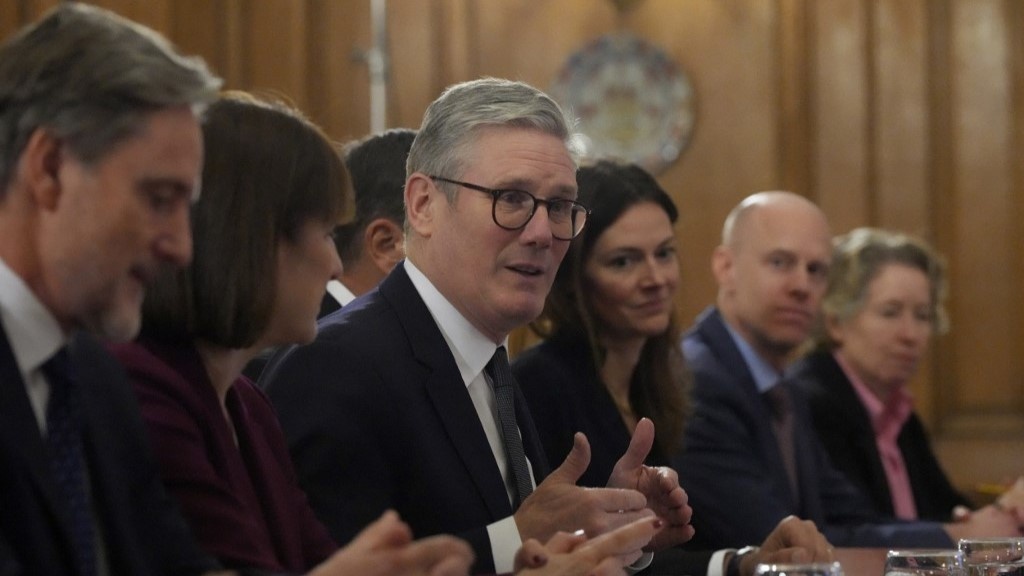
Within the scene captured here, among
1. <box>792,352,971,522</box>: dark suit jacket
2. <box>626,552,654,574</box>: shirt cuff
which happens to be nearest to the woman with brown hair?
<box>626,552,654,574</box>: shirt cuff

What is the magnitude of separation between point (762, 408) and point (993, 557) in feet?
5.39

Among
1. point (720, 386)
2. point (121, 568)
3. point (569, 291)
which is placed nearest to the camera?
point (121, 568)

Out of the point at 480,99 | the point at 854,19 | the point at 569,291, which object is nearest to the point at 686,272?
the point at 854,19

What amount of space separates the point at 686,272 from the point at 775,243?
2001mm

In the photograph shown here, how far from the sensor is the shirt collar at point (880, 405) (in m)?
4.85

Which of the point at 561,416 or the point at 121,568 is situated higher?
the point at 121,568

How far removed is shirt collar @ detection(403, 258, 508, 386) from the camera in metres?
2.61

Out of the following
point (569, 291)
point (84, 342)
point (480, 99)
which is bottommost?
point (569, 291)

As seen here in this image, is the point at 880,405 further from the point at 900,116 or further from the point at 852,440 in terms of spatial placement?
the point at 900,116

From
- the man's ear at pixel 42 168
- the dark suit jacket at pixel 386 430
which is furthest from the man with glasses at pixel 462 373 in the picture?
the man's ear at pixel 42 168

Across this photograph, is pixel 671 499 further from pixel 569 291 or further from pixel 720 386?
pixel 720 386

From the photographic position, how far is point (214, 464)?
1.94 metres

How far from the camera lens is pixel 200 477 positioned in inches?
73.3

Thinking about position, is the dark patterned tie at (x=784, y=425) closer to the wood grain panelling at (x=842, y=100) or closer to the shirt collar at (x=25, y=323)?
the wood grain panelling at (x=842, y=100)
